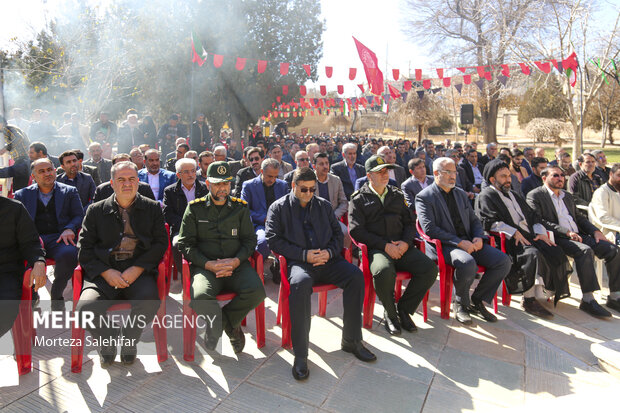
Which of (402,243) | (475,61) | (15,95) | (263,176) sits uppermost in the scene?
(475,61)

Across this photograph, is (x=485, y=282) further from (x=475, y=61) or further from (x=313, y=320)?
(x=475, y=61)

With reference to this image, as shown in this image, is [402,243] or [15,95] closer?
[402,243]

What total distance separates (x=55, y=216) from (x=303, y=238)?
2493mm

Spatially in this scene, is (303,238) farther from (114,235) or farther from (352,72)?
(352,72)

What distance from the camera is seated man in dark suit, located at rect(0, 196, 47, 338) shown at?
300 centimetres

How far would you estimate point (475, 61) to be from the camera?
24.6 m

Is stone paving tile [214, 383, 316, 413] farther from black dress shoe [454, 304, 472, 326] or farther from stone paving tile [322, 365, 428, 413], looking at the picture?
black dress shoe [454, 304, 472, 326]

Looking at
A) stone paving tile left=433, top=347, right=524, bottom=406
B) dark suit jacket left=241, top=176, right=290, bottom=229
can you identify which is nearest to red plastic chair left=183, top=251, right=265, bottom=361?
stone paving tile left=433, top=347, right=524, bottom=406

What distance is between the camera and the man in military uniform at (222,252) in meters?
3.22

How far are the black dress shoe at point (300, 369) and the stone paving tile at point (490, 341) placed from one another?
51.1 inches

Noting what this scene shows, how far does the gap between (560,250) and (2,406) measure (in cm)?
481

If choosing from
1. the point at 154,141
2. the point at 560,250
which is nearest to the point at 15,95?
the point at 154,141

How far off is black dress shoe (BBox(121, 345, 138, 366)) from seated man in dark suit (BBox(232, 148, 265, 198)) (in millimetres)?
2978

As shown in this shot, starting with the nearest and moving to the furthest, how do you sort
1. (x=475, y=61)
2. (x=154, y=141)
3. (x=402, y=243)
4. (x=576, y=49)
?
1. (x=402, y=243)
2. (x=154, y=141)
3. (x=576, y=49)
4. (x=475, y=61)
